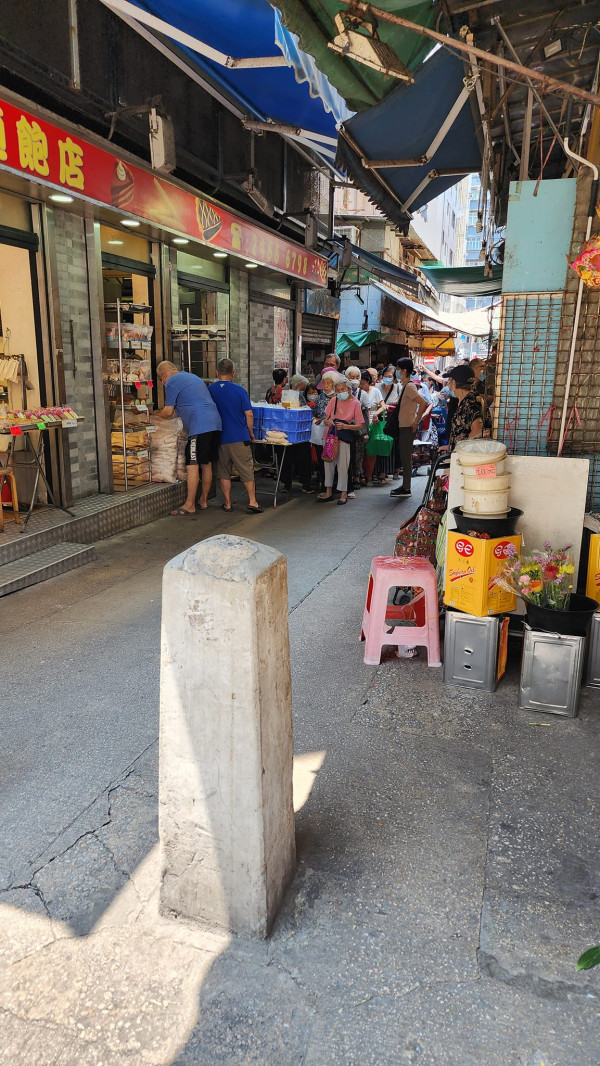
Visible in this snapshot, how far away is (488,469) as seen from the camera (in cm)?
408

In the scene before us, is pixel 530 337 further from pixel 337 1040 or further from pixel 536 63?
pixel 337 1040

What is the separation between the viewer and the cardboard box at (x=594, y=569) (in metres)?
Result: 4.18

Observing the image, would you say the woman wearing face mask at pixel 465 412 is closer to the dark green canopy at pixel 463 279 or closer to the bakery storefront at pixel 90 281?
the bakery storefront at pixel 90 281

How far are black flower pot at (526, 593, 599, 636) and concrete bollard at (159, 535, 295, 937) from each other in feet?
6.48

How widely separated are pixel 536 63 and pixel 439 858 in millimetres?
5462

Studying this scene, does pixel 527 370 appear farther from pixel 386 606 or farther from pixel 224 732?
pixel 224 732

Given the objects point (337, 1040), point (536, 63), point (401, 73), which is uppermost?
point (536, 63)

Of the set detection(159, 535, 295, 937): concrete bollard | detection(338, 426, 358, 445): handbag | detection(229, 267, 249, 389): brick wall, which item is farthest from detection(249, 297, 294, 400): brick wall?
detection(159, 535, 295, 937): concrete bollard

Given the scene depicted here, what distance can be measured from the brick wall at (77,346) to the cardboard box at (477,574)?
5.12 meters

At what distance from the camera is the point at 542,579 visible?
3.83 m

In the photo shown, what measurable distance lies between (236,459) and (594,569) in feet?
18.2

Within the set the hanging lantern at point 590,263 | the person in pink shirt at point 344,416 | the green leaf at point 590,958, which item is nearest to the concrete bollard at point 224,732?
the green leaf at point 590,958

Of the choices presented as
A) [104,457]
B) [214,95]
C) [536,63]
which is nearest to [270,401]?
[104,457]

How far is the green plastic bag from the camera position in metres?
11.3
